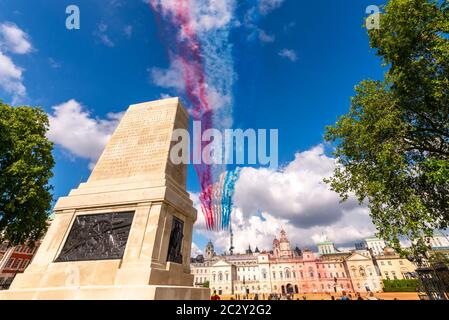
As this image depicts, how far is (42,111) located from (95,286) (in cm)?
1711

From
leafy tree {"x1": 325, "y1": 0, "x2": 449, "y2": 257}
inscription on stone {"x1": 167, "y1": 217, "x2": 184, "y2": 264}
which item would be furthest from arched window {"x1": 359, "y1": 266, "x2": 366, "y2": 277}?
inscription on stone {"x1": 167, "y1": 217, "x2": 184, "y2": 264}

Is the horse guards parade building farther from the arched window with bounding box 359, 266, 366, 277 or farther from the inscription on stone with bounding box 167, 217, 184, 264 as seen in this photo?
the inscription on stone with bounding box 167, 217, 184, 264

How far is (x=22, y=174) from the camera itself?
14258 mm

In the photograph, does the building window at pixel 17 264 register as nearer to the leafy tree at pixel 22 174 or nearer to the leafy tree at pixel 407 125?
the leafy tree at pixel 22 174

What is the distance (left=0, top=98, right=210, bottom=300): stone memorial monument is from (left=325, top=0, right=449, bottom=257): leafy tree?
9392mm

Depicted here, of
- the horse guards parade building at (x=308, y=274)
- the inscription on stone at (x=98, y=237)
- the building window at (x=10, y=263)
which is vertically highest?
the horse guards parade building at (x=308, y=274)

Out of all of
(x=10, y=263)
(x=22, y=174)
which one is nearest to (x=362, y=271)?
(x=10, y=263)

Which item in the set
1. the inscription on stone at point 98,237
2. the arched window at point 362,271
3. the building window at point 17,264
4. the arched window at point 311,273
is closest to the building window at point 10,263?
the building window at point 17,264

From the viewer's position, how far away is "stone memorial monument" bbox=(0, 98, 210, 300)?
6.88 meters

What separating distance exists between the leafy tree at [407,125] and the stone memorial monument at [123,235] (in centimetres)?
939

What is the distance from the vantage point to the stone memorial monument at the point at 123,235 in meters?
6.88

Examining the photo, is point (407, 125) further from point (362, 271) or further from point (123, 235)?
point (362, 271)

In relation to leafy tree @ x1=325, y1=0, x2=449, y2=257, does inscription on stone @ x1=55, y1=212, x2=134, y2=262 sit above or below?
below

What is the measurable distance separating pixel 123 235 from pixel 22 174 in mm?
11374
